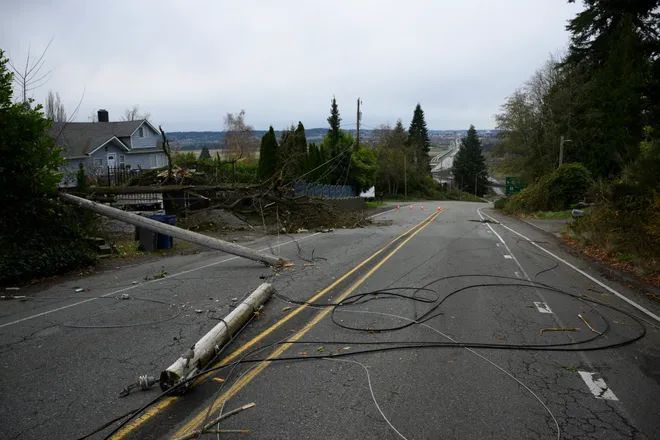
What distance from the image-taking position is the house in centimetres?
3631

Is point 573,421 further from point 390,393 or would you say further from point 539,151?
point 539,151

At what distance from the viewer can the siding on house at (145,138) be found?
45.2 meters

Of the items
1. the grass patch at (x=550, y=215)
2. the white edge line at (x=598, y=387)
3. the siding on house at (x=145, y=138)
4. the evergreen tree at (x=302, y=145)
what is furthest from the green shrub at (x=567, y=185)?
the siding on house at (x=145, y=138)

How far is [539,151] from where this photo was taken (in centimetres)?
5112

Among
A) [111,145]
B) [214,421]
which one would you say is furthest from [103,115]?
[214,421]

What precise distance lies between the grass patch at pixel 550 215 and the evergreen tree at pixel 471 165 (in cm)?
7827

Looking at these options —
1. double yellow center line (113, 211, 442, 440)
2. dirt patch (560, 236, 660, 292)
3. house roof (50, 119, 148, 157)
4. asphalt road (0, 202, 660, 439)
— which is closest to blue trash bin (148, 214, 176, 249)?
asphalt road (0, 202, 660, 439)

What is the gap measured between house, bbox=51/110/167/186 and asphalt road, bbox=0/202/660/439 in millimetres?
26026

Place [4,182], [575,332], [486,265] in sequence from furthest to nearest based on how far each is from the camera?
[486,265] → [4,182] → [575,332]

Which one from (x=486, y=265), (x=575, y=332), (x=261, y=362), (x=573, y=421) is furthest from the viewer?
(x=486, y=265)

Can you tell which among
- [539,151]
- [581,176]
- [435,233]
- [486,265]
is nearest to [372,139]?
[539,151]

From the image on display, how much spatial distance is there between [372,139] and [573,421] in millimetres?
109342

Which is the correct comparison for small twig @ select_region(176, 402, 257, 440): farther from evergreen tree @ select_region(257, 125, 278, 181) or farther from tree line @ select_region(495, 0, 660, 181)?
tree line @ select_region(495, 0, 660, 181)

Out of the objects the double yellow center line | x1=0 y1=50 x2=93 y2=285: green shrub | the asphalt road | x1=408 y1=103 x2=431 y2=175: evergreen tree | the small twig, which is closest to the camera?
the small twig
